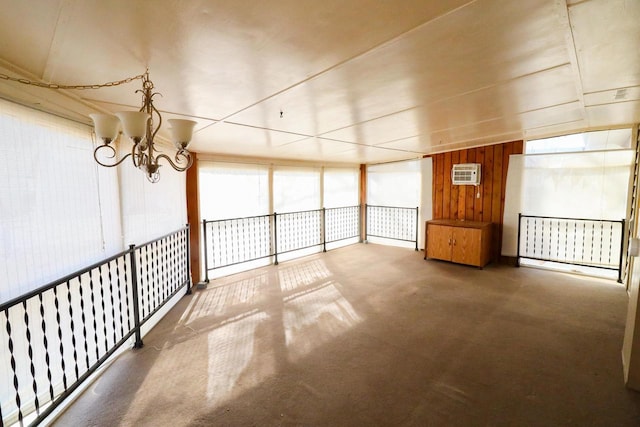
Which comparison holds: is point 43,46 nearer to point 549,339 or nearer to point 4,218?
point 4,218

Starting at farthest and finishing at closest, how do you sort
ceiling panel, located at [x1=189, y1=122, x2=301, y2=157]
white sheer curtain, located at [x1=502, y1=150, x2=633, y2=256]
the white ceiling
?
1. white sheer curtain, located at [x1=502, y1=150, x2=633, y2=256]
2. ceiling panel, located at [x1=189, y1=122, x2=301, y2=157]
3. the white ceiling

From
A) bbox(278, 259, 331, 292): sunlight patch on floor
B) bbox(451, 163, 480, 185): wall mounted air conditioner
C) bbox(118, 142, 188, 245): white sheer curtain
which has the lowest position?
bbox(278, 259, 331, 292): sunlight patch on floor

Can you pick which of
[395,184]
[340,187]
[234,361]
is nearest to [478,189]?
[395,184]

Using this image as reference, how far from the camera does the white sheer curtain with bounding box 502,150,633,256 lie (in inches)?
158

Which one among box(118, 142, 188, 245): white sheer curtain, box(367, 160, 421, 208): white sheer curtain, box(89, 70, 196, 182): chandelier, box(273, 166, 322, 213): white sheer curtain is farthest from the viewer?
box(367, 160, 421, 208): white sheer curtain

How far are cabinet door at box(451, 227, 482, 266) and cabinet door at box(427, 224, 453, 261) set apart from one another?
9cm

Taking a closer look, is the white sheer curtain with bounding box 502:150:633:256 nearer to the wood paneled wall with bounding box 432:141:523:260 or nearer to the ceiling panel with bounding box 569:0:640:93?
the wood paneled wall with bounding box 432:141:523:260

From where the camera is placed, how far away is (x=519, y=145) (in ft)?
15.7

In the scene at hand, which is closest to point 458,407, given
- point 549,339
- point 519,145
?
point 549,339

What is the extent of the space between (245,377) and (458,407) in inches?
58.9

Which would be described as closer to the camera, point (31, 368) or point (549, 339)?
point (31, 368)

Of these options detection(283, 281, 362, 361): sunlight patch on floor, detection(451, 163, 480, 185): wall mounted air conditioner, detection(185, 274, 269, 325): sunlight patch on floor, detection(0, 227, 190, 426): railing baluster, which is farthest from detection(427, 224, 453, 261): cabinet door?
detection(0, 227, 190, 426): railing baluster

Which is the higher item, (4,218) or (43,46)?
(43,46)

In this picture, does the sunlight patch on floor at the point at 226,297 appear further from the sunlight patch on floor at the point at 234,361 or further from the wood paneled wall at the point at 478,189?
the wood paneled wall at the point at 478,189
